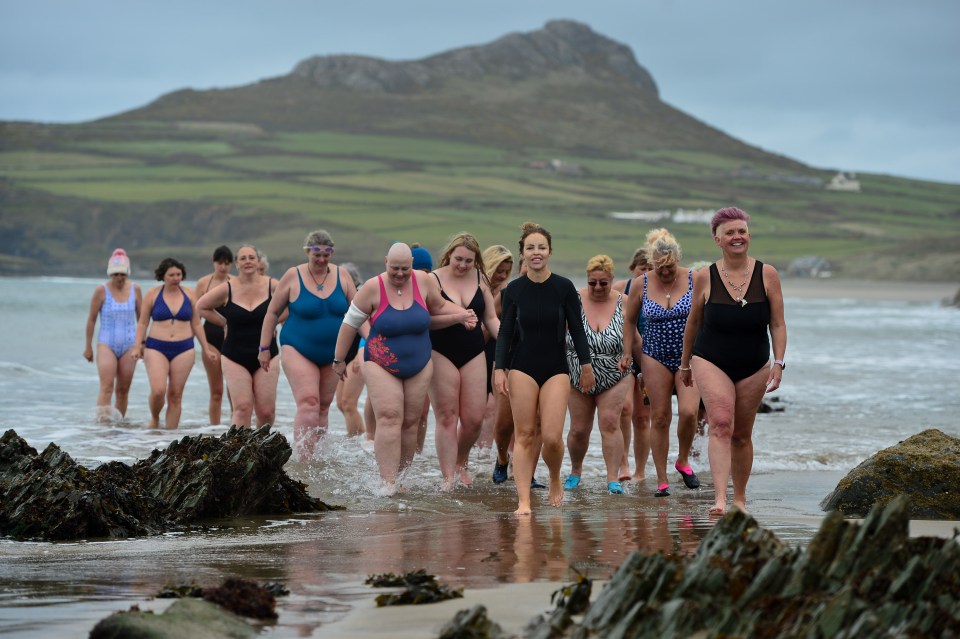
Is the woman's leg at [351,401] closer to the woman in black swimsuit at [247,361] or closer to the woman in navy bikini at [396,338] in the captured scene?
the woman in black swimsuit at [247,361]

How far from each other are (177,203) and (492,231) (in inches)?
979

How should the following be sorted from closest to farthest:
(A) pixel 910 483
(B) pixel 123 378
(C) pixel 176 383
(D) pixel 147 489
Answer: (D) pixel 147 489 < (A) pixel 910 483 < (C) pixel 176 383 < (B) pixel 123 378

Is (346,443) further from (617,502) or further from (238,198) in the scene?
(238,198)

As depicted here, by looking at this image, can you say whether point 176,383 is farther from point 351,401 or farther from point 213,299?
point 213,299

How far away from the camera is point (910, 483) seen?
8.89 metres

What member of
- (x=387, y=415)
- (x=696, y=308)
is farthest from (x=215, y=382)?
(x=696, y=308)

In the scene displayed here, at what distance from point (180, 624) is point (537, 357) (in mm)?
4775

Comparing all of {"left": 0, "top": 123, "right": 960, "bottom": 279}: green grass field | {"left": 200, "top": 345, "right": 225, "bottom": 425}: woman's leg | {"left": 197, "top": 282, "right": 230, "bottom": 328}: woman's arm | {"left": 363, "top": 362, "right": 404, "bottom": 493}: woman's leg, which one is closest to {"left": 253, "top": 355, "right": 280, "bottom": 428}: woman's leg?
{"left": 197, "top": 282, "right": 230, "bottom": 328}: woman's arm

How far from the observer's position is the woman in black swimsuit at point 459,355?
1048 centimetres

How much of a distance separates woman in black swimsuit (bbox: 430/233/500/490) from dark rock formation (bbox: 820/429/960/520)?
3.07 meters

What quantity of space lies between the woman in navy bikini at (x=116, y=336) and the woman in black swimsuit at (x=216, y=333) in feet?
3.34

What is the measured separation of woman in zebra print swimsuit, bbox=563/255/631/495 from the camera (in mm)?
10477

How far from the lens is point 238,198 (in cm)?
9306

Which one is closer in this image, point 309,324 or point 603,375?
point 603,375
